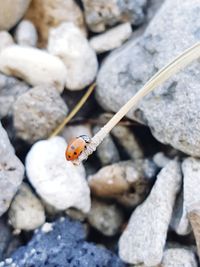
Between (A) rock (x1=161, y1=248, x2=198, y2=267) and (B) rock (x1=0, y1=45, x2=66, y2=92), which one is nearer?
(A) rock (x1=161, y1=248, x2=198, y2=267)

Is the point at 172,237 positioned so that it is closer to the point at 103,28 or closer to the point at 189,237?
the point at 189,237

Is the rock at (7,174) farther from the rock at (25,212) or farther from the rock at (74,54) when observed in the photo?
the rock at (74,54)

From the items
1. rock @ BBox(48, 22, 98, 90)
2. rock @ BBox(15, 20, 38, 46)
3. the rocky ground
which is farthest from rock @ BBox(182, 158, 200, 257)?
rock @ BBox(15, 20, 38, 46)

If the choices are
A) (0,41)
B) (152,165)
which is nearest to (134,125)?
(152,165)

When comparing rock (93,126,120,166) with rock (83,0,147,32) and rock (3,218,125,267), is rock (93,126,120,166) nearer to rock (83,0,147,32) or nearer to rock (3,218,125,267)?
rock (3,218,125,267)

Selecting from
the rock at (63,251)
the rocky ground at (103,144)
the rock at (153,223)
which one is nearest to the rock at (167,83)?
the rocky ground at (103,144)
